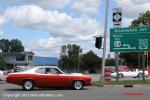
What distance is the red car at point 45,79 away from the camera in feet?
83.6

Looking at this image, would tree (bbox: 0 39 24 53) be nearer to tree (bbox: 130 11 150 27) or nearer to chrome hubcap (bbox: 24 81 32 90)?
tree (bbox: 130 11 150 27)

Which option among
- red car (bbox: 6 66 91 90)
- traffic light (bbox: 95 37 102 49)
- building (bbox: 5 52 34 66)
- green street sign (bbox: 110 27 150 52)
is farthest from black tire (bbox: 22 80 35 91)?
building (bbox: 5 52 34 66)

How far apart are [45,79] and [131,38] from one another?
1407cm

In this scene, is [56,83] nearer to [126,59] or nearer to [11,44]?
[126,59]

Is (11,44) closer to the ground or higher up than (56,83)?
higher up

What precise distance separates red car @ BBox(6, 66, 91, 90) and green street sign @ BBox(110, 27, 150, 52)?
1226 centimetres

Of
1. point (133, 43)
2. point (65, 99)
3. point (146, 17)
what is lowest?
point (65, 99)

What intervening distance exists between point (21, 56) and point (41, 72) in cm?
10454

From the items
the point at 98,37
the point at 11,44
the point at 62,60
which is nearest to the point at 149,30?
the point at 98,37

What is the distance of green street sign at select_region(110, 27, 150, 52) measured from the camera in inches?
1484

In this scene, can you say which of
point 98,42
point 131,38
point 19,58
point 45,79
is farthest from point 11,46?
point 45,79

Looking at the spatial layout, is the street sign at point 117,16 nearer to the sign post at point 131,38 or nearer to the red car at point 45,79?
the sign post at point 131,38

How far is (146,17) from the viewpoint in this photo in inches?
2987

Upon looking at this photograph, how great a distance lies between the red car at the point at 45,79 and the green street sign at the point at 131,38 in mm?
12256
